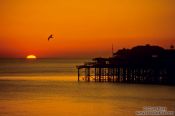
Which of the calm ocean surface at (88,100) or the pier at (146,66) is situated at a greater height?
the pier at (146,66)

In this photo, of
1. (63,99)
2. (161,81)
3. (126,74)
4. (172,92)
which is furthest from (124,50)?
(63,99)

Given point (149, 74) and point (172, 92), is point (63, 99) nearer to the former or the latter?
point (172, 92)

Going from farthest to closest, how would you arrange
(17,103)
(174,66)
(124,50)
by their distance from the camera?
(124,50), (174,66), (17,103)

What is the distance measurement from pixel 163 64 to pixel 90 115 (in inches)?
1061

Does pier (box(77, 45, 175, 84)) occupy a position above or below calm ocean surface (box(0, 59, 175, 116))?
above

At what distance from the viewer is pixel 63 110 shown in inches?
1549

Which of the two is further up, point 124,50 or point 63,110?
point 124,50

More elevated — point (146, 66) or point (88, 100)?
point (146, 66)

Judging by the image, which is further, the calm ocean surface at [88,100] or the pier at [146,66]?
the pier at [146,66]

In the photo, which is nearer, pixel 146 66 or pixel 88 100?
pixel 88 100

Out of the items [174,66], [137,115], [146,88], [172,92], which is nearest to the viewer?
[137,115]

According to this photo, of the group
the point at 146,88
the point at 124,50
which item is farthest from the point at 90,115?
the point at 124,50

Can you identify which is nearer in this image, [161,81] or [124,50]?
[161,81]

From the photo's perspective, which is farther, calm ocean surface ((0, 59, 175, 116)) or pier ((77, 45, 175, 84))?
pier ((77, 45, 175, 84))
